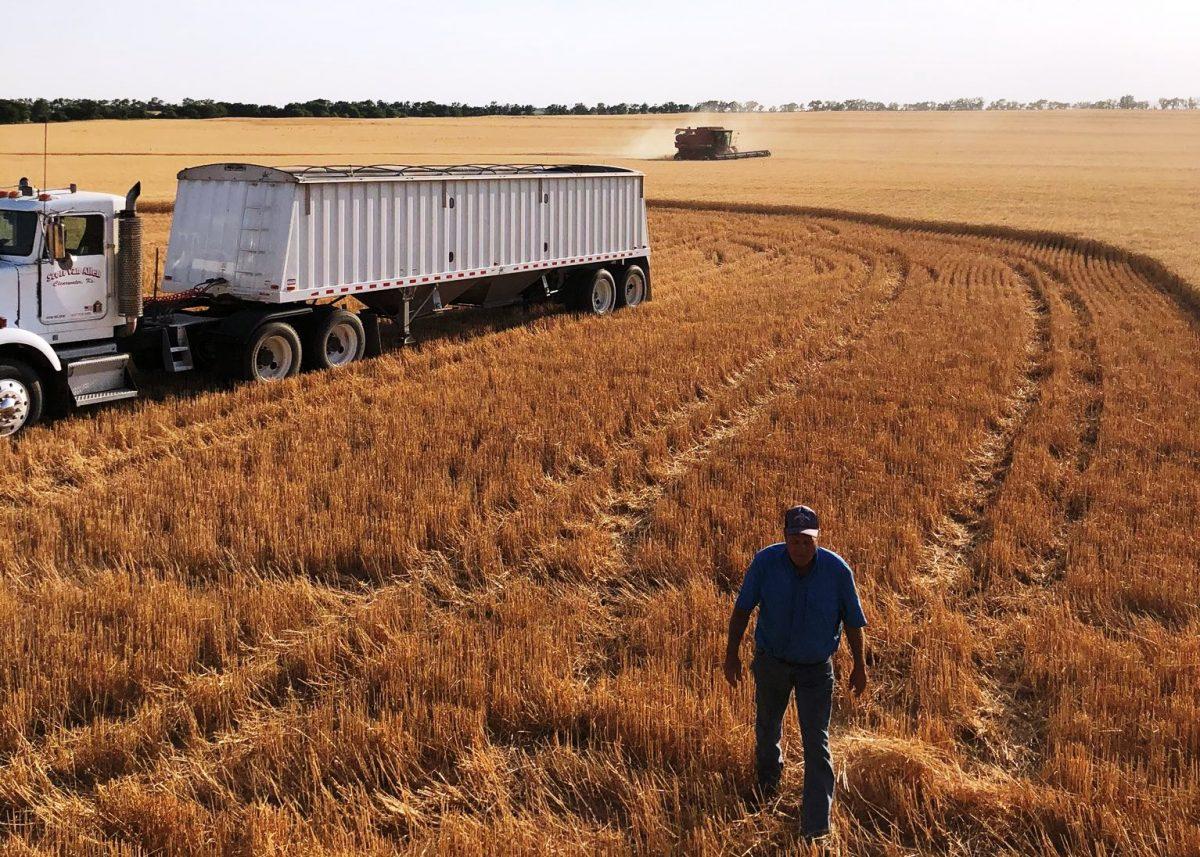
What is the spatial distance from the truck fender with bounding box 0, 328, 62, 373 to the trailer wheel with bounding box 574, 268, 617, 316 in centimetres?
1065

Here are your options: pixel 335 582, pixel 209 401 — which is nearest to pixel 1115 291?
pixel 209 401

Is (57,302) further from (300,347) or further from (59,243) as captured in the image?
(300,347)

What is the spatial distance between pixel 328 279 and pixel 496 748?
10.5 m

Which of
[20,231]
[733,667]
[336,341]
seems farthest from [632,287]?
[733,667]

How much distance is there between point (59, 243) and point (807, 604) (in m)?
10.1

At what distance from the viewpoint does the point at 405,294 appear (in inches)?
662

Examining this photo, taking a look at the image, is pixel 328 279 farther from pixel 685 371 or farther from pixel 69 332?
pixel 685 371

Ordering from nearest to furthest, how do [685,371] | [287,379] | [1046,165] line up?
[287,379] < [685,371] < [1046,165]

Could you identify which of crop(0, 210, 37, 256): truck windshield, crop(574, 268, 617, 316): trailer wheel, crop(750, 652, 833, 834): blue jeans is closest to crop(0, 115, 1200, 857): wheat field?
crop(750, 652, 833, 834): blue jeans

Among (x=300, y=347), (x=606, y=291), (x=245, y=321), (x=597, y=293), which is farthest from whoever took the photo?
(x=606, y=291)

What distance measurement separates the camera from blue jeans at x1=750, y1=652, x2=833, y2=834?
16.6 ft

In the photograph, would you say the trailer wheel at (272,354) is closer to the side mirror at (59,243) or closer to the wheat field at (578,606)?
the wheat field at (578,606)

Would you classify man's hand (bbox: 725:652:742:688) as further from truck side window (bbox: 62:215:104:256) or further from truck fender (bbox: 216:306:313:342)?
truck fender (bbox: 216:306:313:342)

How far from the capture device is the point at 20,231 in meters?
11.9
